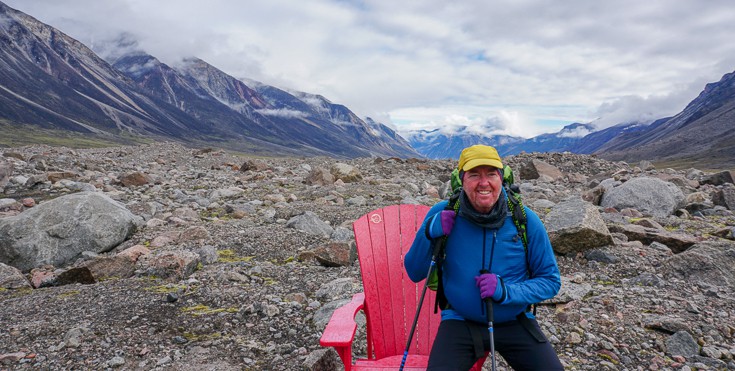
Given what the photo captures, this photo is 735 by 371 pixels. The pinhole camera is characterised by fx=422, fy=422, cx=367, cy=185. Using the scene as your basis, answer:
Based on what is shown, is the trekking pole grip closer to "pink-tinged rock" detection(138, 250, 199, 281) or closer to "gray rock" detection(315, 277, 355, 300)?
"gray rock" detection(315, 277, 355, 300)

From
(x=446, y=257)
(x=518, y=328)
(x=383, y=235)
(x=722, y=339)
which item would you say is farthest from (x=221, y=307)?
(x=722, y=339)

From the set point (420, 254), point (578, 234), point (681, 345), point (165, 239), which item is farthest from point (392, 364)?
point (165, 239)

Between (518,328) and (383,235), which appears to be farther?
(383,235)

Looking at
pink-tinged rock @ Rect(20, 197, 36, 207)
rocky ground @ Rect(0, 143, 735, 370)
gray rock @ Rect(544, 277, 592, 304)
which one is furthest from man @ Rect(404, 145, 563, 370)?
pink-tinged rock @ Rect(20, 197, 36, 207)

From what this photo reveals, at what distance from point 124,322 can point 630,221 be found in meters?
11.0

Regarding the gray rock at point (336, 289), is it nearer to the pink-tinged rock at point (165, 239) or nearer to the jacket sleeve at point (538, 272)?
the jacket sleeve at point (538, 272)

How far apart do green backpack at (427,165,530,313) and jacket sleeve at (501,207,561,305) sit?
61mm

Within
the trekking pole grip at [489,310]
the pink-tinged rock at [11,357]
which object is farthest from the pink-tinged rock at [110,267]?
the trekking pole grip at [489,310]

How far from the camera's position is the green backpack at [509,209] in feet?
12.5

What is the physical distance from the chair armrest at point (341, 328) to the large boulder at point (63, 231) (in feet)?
21.3

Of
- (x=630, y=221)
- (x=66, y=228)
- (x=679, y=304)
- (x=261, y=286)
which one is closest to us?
(x=679, y=304)

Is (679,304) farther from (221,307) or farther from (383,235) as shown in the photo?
(221,307)

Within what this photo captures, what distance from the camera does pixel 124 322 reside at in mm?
5328

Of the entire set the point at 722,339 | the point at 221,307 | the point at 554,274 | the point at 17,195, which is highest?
the point at 17,195
